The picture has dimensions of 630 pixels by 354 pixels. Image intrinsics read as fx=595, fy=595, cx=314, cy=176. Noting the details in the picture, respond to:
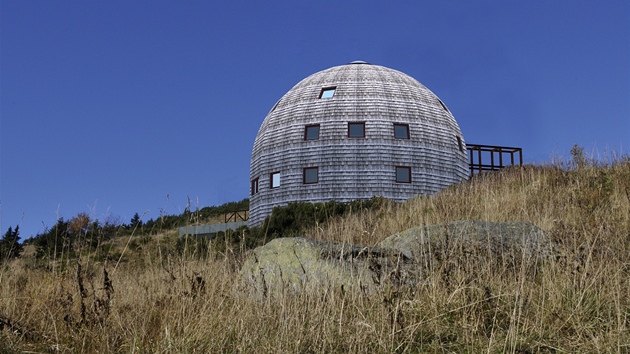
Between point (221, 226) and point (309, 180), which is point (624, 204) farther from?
point (221, 226)

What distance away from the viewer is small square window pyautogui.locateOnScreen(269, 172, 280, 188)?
102 feet

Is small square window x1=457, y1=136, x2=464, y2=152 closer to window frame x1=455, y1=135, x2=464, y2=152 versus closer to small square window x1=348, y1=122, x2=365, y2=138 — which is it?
window frame x1=455, y1=135, x2=464, y2=152

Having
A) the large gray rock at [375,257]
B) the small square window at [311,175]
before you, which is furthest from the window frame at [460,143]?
the large gray rock at [375,257]

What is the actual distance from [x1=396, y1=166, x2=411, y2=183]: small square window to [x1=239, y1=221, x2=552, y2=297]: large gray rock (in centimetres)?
2161

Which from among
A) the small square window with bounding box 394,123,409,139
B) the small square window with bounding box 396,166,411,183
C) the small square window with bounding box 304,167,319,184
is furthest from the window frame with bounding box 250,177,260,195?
the small square window with bounding box 394,123,409,139

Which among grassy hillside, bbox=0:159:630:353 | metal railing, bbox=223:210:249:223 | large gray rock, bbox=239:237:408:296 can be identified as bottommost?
grassy hillside, bbox=0:159:630:353

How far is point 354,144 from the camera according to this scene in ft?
96.4

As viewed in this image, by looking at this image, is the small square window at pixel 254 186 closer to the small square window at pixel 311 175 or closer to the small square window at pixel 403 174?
the small square window at pixel 311 175

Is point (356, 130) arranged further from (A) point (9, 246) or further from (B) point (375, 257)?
(B) point (375, 257)

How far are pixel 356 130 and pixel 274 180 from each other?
5167 mm

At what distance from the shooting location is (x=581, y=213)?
37.2 ft

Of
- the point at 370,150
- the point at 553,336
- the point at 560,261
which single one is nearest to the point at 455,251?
the point at 560,261

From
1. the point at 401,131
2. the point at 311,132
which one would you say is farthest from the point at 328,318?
the point at 401,131

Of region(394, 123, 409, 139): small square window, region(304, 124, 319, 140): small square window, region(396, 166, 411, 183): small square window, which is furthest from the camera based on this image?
region(304, 124, 319, 140): small square window
